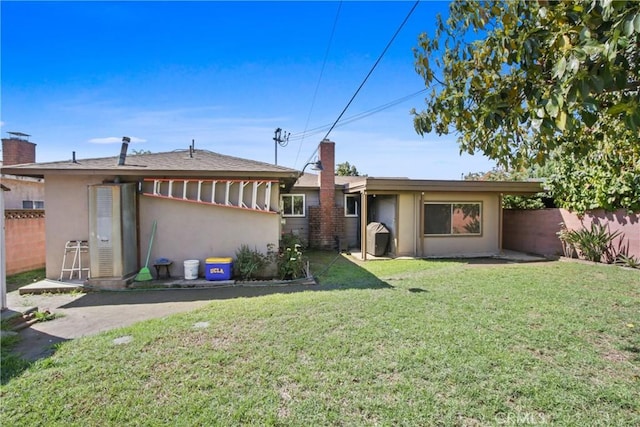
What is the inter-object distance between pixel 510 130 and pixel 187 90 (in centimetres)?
1149

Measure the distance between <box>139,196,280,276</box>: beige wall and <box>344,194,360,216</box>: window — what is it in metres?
6.57

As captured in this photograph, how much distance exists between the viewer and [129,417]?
106 inches

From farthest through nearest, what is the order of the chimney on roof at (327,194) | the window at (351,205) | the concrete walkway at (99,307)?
1. the window at (351,205)
2. the chimney on roof at (327,194)
3. the concrete walkway at (99,307)

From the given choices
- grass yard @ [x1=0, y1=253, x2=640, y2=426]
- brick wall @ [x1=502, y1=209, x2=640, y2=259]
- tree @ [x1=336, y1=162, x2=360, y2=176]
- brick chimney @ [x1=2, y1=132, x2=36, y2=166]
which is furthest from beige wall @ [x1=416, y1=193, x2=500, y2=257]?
tree @ [x1=336, y1=162, x2=360, y2=176]

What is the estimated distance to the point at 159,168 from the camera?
27.0 feet

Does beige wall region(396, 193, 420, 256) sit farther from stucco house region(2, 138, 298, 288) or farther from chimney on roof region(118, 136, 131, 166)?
chimney on roof region(118, 136, 131, 166)

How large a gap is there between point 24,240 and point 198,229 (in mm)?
5351

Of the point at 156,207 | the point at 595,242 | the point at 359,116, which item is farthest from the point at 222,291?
the point at 595,242

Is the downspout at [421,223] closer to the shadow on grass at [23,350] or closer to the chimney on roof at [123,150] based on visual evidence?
the chimney on roof at [123,150]

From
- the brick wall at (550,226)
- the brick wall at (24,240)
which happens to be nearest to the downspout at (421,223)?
the brick wall at (550,226)

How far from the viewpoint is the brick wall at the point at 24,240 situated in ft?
29.1

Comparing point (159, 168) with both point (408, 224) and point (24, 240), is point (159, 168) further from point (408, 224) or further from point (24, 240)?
point (408, 224)

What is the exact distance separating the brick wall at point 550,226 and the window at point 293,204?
890 cm

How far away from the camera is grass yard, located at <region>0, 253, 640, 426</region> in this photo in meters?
2.76
